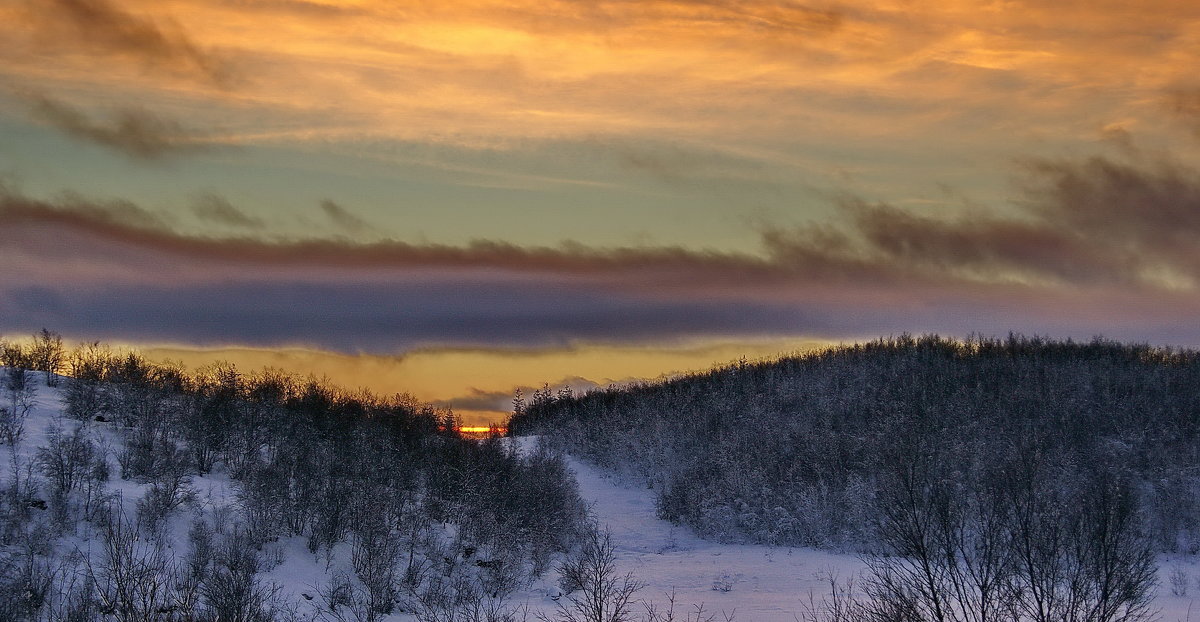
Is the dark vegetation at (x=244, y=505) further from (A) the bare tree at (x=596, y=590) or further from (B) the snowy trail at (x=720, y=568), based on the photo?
(B) the snowy trail at (x=720, y=568)

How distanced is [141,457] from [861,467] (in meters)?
29.3

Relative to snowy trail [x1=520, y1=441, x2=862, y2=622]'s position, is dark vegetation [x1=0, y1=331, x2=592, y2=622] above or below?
above

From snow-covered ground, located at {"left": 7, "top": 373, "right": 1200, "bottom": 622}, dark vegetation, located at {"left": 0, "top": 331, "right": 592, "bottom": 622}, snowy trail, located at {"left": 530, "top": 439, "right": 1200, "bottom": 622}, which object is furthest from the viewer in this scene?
snowy trail, located at {"left": 530, "top": 439, "right": 1200, "bottom": 622}

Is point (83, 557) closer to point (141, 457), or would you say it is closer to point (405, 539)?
point (141, 457)

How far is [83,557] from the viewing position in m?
22.1

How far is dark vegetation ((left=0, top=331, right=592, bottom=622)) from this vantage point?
21.4 m

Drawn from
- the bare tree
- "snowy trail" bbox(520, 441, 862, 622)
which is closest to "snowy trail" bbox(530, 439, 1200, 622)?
"snowy trail" bbox(520, 441, 862, 622)

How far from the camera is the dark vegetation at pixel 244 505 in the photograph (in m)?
21.4

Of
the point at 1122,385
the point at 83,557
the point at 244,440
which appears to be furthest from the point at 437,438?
the point at 1122,385

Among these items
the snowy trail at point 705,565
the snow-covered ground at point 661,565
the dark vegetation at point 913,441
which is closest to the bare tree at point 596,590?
the snow-covered ground at point 661,565

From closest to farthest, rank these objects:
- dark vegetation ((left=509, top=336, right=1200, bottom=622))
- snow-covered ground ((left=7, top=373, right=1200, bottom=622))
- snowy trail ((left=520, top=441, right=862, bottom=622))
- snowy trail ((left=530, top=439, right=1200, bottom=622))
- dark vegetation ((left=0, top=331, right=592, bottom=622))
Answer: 1. dark vegetation ((left=0, top=331, right=592, bottom=622))
2. snow-covered ground ((left=7, top=373, right=1200, bottom=622))
3. snowy trail ((left=530, top=439, right=1200, bottom=622))
4. snowy trail ((left=520, top=441, right=862, bottom=622))
5. dark vegetation ((left=509, top=336, right=1200, bottom=622))

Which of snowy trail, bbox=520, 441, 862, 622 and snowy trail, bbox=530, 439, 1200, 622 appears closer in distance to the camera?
snowy trail, bbox=530, 439, 1200, 622

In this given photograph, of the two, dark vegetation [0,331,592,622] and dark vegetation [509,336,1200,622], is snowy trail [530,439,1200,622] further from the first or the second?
dark vegetation [0,331,592,622]

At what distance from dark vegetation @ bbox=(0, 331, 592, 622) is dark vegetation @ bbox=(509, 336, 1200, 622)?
975cm
